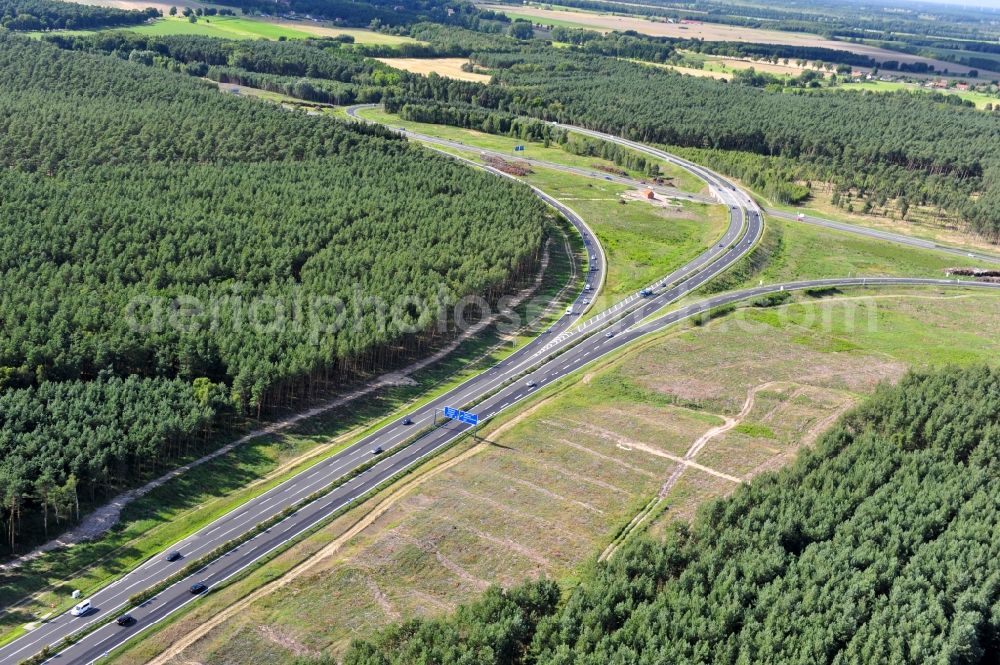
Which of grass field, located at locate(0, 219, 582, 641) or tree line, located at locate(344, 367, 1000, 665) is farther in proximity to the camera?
grass field, located at locate(0, 219, 582, 641)

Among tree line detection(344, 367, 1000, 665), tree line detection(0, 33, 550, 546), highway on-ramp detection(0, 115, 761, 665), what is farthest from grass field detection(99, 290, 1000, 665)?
tree line detection(0, 33, 550, 546)

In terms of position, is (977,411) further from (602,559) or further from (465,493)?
(465,493)

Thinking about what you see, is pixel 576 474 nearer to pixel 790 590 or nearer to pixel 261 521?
pixel 790 590

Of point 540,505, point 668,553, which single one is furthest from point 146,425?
point 668,553

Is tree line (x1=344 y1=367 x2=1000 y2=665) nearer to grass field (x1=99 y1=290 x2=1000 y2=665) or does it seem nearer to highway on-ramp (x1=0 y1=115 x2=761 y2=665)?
grass field (x1=99 y1=290 x2=1000 y2=665)

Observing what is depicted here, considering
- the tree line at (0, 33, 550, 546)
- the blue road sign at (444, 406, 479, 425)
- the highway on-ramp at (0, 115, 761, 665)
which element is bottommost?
the highway on-ramp at (0, 115, 761, 665)
